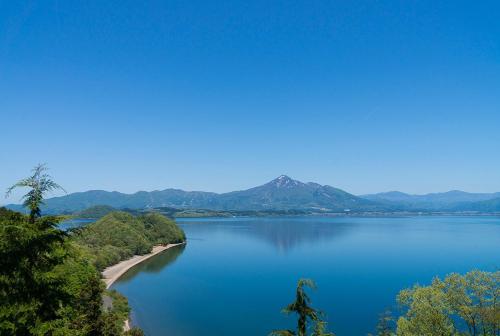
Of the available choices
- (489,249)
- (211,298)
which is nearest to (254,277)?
(211,298)

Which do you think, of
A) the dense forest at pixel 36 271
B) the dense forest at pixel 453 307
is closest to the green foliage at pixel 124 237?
the dense forest at pixel 453 307

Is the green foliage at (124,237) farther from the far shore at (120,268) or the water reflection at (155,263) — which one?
the water reflection at (155,263)

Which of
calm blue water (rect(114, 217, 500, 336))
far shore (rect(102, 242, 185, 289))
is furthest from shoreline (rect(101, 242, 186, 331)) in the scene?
calm blue water (rect(114, 217, 500, 336))

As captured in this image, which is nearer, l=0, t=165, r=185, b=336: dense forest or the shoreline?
l=0, t=165, r=185, b=336: dense forest

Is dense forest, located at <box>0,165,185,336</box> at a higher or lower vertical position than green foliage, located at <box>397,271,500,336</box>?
higher

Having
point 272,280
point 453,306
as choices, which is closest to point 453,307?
point 453,306

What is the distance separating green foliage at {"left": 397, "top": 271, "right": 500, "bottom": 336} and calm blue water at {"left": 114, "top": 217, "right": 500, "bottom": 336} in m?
24.9

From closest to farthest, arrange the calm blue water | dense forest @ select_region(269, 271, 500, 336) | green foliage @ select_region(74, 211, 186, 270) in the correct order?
dense forest @ select_region(269, 271, 500, 336) < the calm blue water < green foliage @ select_region(74, 211, 186, 270)

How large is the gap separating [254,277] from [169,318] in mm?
35895

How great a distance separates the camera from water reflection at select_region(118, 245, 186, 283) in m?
90.7

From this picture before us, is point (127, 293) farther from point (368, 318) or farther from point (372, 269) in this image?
point (372, 269)

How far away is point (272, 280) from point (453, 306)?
61566 millimetres

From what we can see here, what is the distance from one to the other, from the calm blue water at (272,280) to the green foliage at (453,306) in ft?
81.7

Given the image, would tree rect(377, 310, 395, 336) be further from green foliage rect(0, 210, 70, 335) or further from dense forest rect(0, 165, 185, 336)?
green foliage rect(0, 210, 70, 335)
